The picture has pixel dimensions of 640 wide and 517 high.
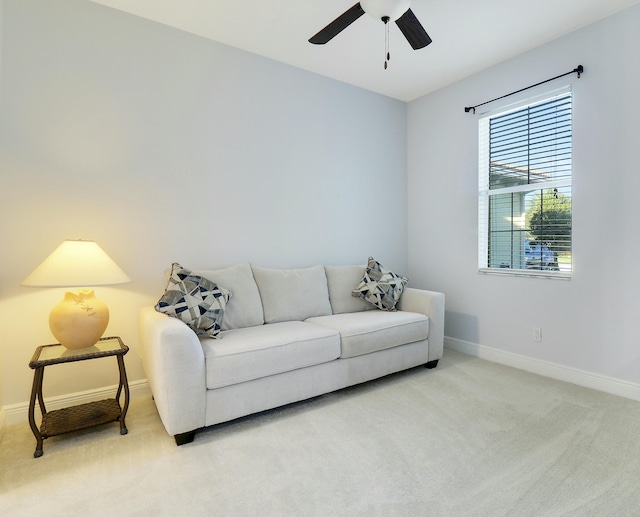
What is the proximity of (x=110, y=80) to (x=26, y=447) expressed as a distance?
2299 millimetres

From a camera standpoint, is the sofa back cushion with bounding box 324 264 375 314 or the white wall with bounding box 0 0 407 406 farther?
the sofa back cushion with bounding box 324 264 375 314

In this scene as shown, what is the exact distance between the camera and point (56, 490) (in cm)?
155

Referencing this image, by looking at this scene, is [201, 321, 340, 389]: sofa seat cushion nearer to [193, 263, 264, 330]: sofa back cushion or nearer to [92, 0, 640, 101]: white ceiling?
[193, 263, 264, 330]: sofa back cushion

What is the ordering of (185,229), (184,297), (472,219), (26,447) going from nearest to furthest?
1. (26,447)
2. (184,297)
3. (185,229)
4. (472,219)

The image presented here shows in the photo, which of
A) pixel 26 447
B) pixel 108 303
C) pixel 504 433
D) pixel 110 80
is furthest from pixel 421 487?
pixel 110 80

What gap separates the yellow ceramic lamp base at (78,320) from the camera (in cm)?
202

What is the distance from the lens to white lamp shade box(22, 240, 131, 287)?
6.34 feet

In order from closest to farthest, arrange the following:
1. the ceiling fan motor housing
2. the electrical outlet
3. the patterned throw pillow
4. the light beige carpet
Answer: the light beige carpet → the ceiling fan motor housing → the electrical outlet → the patterned throw pillow

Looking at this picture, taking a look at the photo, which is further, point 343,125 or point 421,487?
point 343,125

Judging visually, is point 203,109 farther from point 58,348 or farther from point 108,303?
point 58,348

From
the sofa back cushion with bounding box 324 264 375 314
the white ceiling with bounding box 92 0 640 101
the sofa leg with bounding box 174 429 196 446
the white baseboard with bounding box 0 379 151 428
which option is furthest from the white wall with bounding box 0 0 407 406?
the sofa leg with bounding box 174 429 196 446

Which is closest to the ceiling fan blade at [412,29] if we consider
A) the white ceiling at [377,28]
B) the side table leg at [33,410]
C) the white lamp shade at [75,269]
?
the white ceiling at [377,28]

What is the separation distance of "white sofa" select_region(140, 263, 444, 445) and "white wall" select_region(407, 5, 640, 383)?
0.70m

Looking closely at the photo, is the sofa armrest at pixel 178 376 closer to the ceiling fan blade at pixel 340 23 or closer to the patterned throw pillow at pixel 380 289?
the patterned throw pillow at pixel 380 289
